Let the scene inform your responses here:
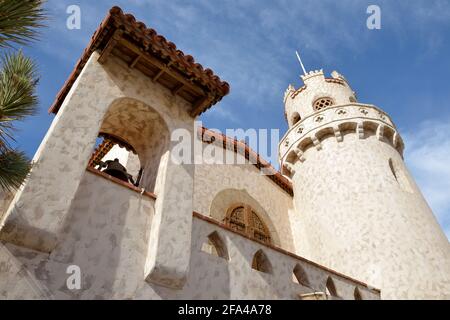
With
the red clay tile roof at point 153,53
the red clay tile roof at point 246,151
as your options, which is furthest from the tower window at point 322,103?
the red clay tile roof at point 153,53

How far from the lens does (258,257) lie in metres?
6.42

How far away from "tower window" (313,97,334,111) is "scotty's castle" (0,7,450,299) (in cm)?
252

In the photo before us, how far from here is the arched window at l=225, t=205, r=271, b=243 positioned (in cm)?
969

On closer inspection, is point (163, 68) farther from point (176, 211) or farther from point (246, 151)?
point (246, 151)

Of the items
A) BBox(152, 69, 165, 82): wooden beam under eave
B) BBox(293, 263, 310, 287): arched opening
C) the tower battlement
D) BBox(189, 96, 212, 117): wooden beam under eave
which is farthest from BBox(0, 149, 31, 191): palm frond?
the tower battlement

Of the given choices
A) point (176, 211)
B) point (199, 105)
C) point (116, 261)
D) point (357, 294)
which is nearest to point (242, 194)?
point (357, 294)

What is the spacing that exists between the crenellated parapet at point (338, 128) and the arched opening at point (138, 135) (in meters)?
7.80

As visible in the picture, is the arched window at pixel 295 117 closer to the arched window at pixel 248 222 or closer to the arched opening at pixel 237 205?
the arched opening at pixel 237 205

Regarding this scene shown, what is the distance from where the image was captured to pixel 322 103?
1467 centimetres

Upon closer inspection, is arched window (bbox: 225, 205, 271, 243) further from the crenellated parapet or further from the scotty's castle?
the crenellated parapet

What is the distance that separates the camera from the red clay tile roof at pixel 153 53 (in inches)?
204

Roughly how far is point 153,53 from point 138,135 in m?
1.52

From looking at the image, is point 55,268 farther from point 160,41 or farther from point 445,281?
point 445,281

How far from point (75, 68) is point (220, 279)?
4.22 meters
